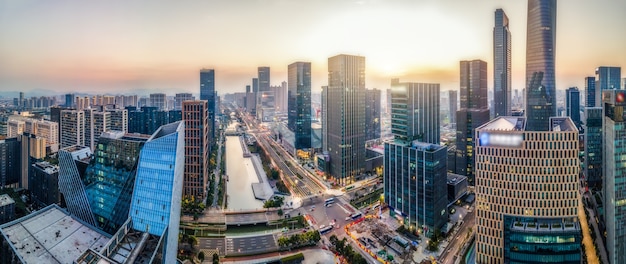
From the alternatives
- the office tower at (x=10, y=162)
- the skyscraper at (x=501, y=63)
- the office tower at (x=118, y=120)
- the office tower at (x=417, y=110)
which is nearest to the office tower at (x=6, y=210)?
the office tower at (x=10, y=162)

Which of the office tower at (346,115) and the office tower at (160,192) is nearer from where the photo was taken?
the office tower at (160,192)

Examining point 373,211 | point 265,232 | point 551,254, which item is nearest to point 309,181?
point 373,211

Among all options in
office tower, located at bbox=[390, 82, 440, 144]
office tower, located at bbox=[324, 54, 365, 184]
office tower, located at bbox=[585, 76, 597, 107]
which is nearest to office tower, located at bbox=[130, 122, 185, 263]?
office tower, located at bbox=[390, 82, 440, 144]

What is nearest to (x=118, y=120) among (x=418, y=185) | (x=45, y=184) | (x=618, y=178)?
(x=45, y=184)

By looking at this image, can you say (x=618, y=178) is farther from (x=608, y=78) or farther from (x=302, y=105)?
(x=302, y=105)

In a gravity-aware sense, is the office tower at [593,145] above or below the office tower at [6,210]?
above

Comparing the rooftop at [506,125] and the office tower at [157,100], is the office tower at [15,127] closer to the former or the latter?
the office tower at [157,100]

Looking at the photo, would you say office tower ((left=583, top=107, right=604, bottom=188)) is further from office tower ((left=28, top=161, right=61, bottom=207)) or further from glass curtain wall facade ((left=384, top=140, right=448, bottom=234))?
office tower ((left=28, top=161, right=61, bottom=207))
